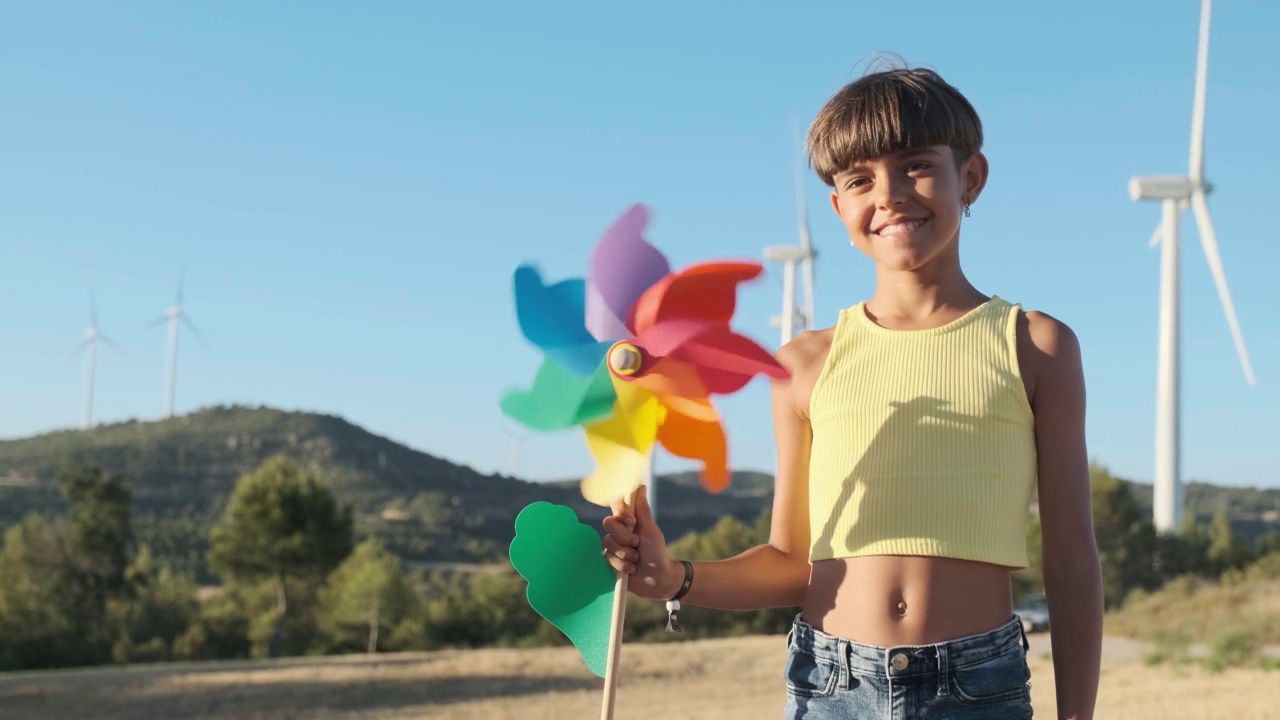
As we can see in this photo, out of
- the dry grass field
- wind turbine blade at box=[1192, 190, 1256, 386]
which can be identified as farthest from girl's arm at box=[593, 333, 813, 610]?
wind turbine blade at box=[1192, 190, 1256, 386]

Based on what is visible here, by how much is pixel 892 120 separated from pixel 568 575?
58.3 inches

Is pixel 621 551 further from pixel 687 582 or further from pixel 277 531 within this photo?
pixel 277 531

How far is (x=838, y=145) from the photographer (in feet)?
10.1

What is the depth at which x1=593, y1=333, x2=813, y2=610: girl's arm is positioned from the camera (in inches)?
128

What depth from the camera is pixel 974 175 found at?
316 cm

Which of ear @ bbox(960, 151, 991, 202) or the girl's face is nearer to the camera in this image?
the girl's face

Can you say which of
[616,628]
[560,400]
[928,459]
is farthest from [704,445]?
[928,459]

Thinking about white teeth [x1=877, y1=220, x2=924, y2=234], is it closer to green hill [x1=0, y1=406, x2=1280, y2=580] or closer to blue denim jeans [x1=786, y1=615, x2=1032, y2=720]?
blue denim jeans [x1=786, y1=615, x2=1032, y2=720]

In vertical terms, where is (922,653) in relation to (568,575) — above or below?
below

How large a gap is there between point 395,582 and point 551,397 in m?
45.4

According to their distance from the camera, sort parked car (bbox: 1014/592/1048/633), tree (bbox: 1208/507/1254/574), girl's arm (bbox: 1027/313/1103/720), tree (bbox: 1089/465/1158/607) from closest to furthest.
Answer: girl's arm (bbox: 1027/313/1103/720) < parked car (bbox: 1014/592/1048/633) < tree (bbox: 1089/465/1158/607) < tree (bbox: 1208/507/1254/574)

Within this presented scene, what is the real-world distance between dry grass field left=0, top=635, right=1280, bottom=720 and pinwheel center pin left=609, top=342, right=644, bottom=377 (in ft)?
35.3

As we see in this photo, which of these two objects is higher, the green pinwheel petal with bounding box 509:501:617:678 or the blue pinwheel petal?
the blue pinwheel petal

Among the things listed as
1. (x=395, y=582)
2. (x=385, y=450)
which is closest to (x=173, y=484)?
(x=385, y=450)
